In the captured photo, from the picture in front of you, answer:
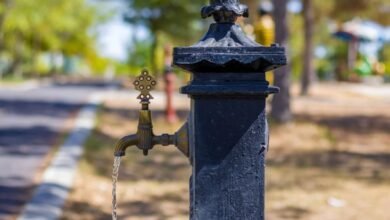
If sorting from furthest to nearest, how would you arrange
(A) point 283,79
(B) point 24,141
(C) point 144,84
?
(A) point 283,79 → (B) point 24,141 → (C) point 144,84

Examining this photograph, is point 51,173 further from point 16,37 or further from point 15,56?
point 15,56

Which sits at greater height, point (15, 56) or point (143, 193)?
point (15, 56)

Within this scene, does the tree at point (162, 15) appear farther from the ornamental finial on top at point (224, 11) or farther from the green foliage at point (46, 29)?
the ornamental finial on top at point (224, 11)

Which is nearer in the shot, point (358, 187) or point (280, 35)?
point (358, 187)

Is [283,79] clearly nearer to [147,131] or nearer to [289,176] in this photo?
[289,176]

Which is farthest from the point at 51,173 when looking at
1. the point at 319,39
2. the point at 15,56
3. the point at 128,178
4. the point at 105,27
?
the point at 105,27

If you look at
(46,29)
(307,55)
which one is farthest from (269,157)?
(46,29)

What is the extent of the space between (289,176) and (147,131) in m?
4.71

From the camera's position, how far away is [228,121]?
2373 millimetres

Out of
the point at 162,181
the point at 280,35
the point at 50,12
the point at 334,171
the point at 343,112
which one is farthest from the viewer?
the point at 50,12

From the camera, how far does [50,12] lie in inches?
1314

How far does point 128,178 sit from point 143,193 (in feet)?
2.32

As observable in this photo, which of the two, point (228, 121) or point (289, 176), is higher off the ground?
point (228, 121)

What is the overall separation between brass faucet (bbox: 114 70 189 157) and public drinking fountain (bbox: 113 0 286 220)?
0.64 ft
